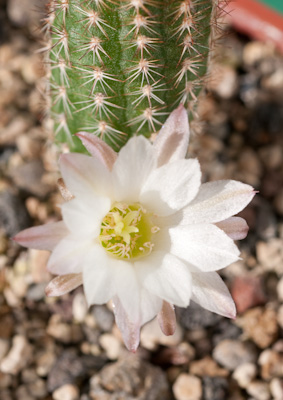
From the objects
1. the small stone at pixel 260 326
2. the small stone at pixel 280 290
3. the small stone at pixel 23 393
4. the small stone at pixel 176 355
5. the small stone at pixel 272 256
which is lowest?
the small stone at pixel 23 393

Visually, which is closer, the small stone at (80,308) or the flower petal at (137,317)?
the flower petal at (137,317)

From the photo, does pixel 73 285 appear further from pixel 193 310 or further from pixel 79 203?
pixel 193 310

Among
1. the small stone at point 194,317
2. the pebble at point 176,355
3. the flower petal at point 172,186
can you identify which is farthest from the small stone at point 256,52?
the flower petal at point 172,186

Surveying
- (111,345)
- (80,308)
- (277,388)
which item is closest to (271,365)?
(277,388)

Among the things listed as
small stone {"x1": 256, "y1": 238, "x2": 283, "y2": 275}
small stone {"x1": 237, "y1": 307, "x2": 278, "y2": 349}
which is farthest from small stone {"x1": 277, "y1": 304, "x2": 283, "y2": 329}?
small stone {"x1": 256, "y1": 238, "x2": 283, "y2": 275}

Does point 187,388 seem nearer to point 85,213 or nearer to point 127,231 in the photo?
point 127,231

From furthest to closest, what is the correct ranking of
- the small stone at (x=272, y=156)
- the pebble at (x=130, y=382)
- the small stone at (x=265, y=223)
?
the small stone at (x=272, y=156), the small stone at (x=265, y=223), the pebble at (x=130, y=382)

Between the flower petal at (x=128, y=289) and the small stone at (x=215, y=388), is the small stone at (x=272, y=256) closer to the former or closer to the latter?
the small stone at (x=215, y=388)
